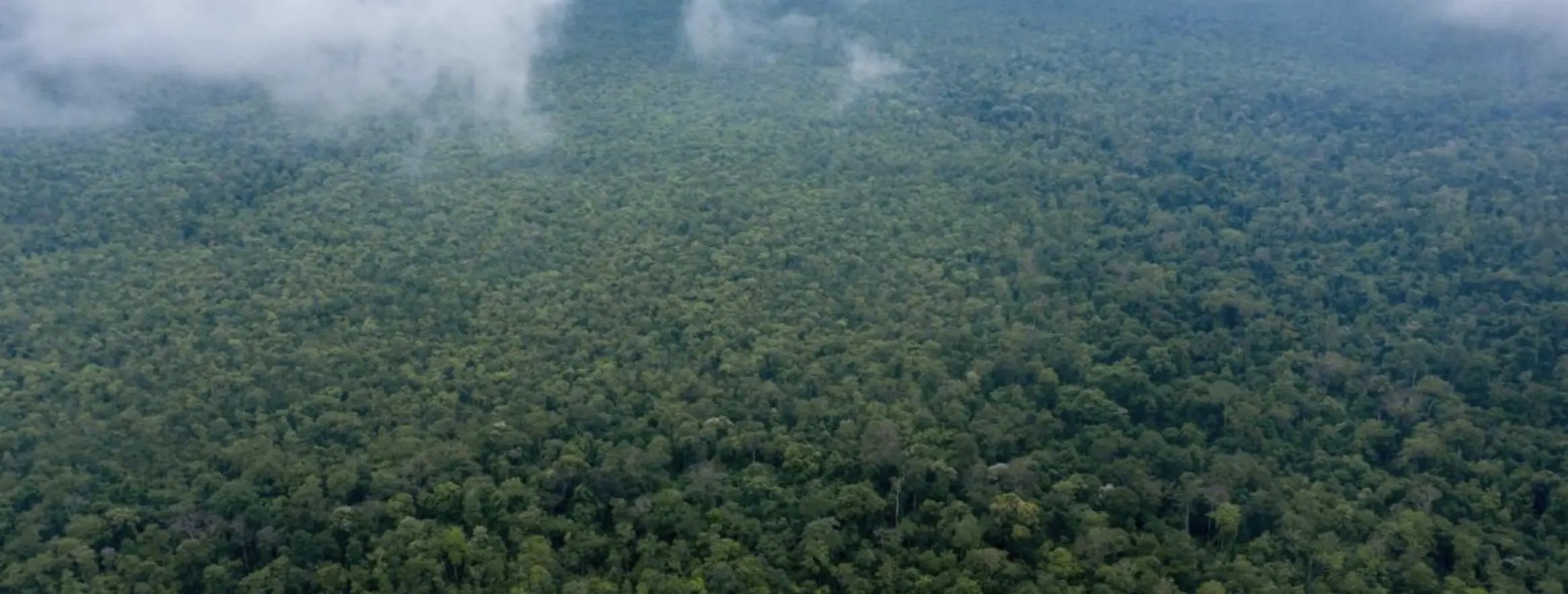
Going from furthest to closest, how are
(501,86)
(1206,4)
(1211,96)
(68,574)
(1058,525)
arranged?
1. (1206,4)
2. (501,86)
3. (1211,96)
4. (1058,525)
5. (68,574)

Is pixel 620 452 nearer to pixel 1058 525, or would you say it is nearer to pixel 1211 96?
pixel 1058 525

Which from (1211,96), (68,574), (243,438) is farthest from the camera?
(1211,96)

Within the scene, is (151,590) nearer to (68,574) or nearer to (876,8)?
(68,574)

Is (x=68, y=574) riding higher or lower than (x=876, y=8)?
lower

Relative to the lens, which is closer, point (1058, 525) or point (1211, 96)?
point (1058, 525)

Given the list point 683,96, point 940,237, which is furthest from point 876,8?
point 940,237

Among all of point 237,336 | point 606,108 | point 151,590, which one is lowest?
point 151,590

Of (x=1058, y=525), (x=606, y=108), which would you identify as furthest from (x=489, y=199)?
(x=1058, y=525)
